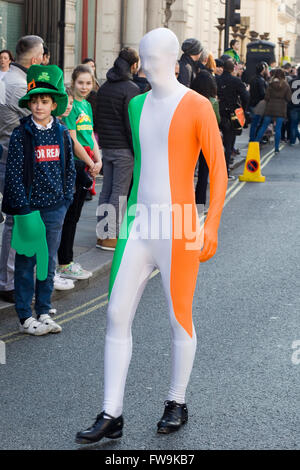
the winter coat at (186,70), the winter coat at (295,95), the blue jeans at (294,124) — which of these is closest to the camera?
the winter coat at (186,70)

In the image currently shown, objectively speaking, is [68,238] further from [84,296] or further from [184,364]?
[184,364]

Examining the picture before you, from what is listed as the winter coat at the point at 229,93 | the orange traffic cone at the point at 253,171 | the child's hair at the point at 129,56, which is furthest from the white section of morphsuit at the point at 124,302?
the orange traffic cone at the point at 253,171

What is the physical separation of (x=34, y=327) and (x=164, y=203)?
6.98 ft

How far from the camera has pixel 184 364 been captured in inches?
173

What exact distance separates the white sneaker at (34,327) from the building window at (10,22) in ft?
39.2

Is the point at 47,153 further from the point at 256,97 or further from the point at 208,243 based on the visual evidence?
the point at 256,97

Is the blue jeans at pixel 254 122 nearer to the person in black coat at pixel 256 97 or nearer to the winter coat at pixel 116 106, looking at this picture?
the person in black coat at pixel 256 97

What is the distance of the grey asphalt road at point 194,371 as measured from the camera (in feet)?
14.4

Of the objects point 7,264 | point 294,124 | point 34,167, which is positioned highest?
point 34,167

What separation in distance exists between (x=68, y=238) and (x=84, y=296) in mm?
577

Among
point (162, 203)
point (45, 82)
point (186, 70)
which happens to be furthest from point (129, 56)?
point (162, 203)

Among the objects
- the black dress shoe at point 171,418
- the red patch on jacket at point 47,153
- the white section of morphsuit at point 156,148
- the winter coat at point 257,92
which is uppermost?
the white section of morphsuit at point 156,148

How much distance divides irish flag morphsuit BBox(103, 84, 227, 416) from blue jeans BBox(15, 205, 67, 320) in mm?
1831

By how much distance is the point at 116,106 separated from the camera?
8.62m
